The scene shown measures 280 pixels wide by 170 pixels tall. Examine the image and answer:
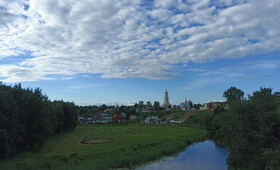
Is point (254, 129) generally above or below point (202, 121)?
above

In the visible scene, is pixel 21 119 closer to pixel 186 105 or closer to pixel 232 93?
pixel 232 93

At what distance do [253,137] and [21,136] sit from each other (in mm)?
32688

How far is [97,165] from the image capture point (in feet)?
88.2

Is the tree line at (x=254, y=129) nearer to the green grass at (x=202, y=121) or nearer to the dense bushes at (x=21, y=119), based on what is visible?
the dense bushes at (x=21, y=119)

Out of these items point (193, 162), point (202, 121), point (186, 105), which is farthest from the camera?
point (186, 105)

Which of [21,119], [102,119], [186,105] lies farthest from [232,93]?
[21,119]

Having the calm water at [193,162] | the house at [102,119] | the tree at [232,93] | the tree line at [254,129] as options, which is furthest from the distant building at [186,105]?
the tree line at [254,129]

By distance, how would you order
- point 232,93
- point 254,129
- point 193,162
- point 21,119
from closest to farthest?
point 254,129 < point 193,162 < point 21,119 < point 232,93

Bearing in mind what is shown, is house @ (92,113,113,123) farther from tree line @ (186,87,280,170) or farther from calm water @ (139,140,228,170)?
tree line @ (186,87,280,170)

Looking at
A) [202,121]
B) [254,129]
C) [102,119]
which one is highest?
[254,129]

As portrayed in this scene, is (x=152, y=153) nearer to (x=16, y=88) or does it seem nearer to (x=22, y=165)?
(x=22, y=165)

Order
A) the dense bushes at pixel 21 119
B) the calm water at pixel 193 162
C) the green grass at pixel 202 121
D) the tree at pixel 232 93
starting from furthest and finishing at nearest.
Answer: the tree at pixel 232 93 < the green grass at pixel 202 121 < the dense bushes at pixel 21 119 < the calm water at pixel 193 162

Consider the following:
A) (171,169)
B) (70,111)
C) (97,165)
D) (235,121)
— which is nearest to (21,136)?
(97,165)

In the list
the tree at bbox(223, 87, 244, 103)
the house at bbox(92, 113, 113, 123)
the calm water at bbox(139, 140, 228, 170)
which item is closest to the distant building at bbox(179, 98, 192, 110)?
the tree at bbox(223, 87, 244, 103)
